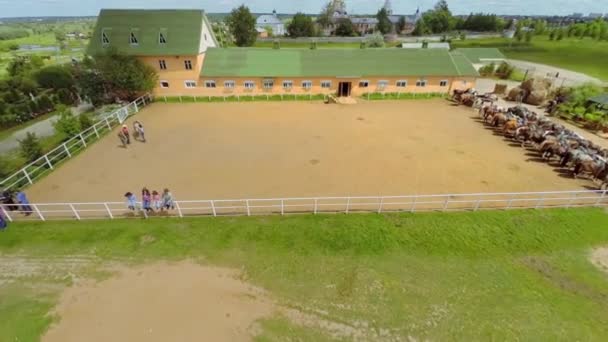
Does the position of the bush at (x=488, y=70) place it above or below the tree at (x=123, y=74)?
below

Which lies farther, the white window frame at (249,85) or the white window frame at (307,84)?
the white window frame at (307,84)

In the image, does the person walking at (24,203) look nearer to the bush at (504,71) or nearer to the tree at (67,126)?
the tree at (67,126)

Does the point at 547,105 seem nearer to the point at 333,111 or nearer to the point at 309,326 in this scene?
the point at 333,111

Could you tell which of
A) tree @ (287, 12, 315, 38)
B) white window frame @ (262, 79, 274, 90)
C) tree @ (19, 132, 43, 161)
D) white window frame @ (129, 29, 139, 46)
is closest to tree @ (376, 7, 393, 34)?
tree @ (287, 12, 315, 38)

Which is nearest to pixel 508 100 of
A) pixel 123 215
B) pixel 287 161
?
pixel 287 161

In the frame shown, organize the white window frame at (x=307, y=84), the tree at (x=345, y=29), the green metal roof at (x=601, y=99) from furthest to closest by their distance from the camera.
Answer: the tree at (x=345, y=29)
the white window frame at (x=307, y=84)
the green metal roof at (x=601, y=99)

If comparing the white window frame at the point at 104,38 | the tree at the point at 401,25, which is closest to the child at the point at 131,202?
the white window frame at the point at 104,38

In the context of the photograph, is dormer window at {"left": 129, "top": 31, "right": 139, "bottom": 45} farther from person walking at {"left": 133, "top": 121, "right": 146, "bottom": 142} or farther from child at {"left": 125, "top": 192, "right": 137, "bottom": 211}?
child at {"left": 125, "top": 192, "right": 137, "bottom": 211}
